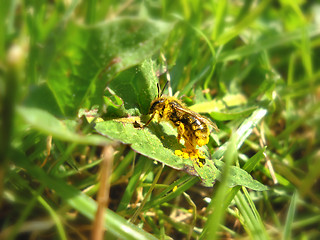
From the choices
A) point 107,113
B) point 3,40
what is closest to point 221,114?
point 107,113

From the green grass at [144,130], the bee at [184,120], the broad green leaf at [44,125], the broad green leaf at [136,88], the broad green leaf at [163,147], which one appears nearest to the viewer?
the broad green leaf at [44,125]

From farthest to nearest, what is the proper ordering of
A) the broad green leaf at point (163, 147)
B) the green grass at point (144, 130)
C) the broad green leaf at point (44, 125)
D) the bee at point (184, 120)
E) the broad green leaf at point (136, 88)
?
the bee at point (184, 120)
the broad green leaf at point (136, 88)
the broad green leaf at point (163, 147)
the green grass at point (144, 130)
the broad green leaf at point (44, 125)

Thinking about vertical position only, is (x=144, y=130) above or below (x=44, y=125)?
below

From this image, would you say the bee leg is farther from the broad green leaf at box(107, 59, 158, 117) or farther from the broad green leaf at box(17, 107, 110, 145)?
the broad green leaf at box(17, 107, 110, 145)

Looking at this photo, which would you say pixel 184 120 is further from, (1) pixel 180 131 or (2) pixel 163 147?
(2) pixel 163 147

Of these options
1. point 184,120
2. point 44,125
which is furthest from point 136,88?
point 44,125

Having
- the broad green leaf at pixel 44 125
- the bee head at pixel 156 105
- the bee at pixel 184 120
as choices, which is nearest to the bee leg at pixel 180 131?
the bee at pixel 184 120

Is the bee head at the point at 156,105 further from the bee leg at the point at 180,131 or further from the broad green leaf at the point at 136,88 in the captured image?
the bee leg at the point at 180,131
